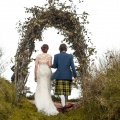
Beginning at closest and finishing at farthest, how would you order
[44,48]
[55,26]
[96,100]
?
[96,100] → [44,48] → [55,26]

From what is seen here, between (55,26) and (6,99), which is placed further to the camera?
(55,26)

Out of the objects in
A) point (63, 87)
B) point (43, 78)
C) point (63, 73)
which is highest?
point (63, 73)

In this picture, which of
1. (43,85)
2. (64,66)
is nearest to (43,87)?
(43,85)

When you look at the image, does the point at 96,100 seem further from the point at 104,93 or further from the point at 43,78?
the point at 43,78

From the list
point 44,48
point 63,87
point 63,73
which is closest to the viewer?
point 63,87

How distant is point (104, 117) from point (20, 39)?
4856 mm

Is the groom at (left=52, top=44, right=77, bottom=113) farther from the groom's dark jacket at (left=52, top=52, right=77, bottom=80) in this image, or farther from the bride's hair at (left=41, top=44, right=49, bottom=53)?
the bride's hair at (left=41, top=44, right=49, bottom=53)

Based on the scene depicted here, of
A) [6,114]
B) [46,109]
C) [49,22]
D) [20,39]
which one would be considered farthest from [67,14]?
[6,114]

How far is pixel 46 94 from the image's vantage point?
9961 millimetres

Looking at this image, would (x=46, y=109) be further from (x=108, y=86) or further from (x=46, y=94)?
(x=108, y=86)

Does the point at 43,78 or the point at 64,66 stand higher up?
the point at 64,66

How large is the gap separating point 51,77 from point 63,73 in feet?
1.80

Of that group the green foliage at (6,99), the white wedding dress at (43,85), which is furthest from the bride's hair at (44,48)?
the green foliage at (6,99)

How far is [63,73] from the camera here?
9.58 meters
